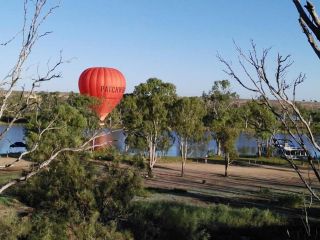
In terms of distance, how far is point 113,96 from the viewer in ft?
188

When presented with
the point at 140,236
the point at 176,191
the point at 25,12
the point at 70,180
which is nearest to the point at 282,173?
the point at 176,191

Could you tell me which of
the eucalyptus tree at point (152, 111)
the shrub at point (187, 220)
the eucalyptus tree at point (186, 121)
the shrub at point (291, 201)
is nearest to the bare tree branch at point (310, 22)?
the shrub at point (187, 220)

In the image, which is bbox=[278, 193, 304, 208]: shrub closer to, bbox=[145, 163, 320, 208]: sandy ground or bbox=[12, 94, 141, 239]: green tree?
bbox=[145, 163, 320, 208]: sandy ground

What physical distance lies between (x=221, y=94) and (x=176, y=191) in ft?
170

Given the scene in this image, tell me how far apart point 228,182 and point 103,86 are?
76.3 ft

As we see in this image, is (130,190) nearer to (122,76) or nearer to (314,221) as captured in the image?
(314,221)

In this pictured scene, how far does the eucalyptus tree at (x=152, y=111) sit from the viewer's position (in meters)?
43.0

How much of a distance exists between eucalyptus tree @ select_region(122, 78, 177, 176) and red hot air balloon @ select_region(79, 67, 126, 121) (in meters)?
4.73

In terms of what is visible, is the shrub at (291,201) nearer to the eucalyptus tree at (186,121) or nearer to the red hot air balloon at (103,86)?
the eucalyptus tree at (186,121)

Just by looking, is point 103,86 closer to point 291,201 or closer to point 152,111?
point 152,111

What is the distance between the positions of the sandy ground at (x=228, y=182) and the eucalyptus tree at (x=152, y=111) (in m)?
2.49

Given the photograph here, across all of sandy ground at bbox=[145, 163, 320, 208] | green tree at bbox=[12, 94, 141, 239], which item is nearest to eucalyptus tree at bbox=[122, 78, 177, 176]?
sandy ground at bbox=[145, 163, 320, 208]

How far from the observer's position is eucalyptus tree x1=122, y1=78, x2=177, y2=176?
141ft

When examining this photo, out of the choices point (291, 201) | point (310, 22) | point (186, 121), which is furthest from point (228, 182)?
point (310, 22)
